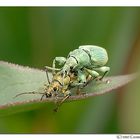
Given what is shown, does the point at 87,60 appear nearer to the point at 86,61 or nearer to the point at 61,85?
the point at 86,61

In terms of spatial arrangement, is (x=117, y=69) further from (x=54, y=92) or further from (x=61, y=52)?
(x=54, y=92)

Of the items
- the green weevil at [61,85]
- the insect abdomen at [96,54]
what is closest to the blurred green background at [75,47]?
the insect abdomen at [96,54]

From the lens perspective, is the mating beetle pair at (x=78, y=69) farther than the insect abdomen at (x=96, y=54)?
No

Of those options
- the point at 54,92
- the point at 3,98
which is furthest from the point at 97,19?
the point at 3,98

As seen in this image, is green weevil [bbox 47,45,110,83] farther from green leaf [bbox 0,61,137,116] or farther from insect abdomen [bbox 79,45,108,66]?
green leaf [bbox 0,61,137,116]

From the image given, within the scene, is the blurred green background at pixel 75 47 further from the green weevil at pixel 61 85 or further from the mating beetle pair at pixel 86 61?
the green weevil at pixel 61 85

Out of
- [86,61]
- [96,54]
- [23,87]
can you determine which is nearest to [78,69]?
[86,61]
